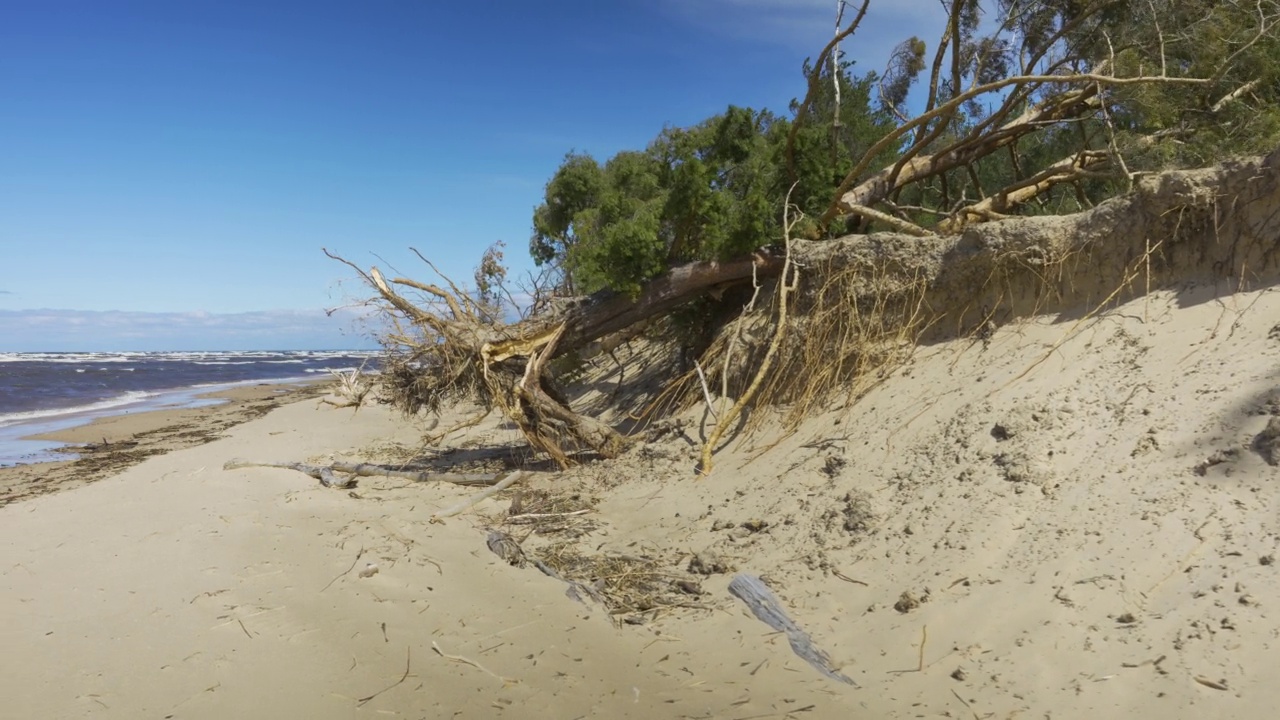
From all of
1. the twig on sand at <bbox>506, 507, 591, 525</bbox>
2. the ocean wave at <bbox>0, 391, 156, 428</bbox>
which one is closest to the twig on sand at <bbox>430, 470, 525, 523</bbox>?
the twig on sand at <bbox>506, 507, 591, 525</bbox>

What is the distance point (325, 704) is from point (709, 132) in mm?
7658

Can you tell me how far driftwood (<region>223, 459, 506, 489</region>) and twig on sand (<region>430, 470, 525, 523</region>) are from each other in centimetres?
17

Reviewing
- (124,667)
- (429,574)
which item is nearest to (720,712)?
(429,574)

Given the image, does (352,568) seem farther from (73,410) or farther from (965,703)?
(73,410)

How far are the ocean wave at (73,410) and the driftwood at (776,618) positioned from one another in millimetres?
18680

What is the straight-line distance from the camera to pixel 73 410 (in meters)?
20.7

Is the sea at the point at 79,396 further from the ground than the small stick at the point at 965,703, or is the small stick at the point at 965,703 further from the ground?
the sea at the point at 79,396

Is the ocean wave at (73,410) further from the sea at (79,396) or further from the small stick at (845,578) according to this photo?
the small stick at (845,578)

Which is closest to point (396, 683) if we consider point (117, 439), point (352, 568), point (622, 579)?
point (352, 568)

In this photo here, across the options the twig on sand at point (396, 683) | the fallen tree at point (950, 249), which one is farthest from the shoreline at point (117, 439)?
the twig on sand at point (396, 683)

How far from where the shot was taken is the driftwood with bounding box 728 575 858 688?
3.95m

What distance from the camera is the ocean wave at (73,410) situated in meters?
18.5

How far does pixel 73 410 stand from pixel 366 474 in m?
17.1

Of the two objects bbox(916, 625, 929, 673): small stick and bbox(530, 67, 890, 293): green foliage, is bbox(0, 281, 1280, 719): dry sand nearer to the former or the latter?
bbox(916, 625, 929, 673): small stick
